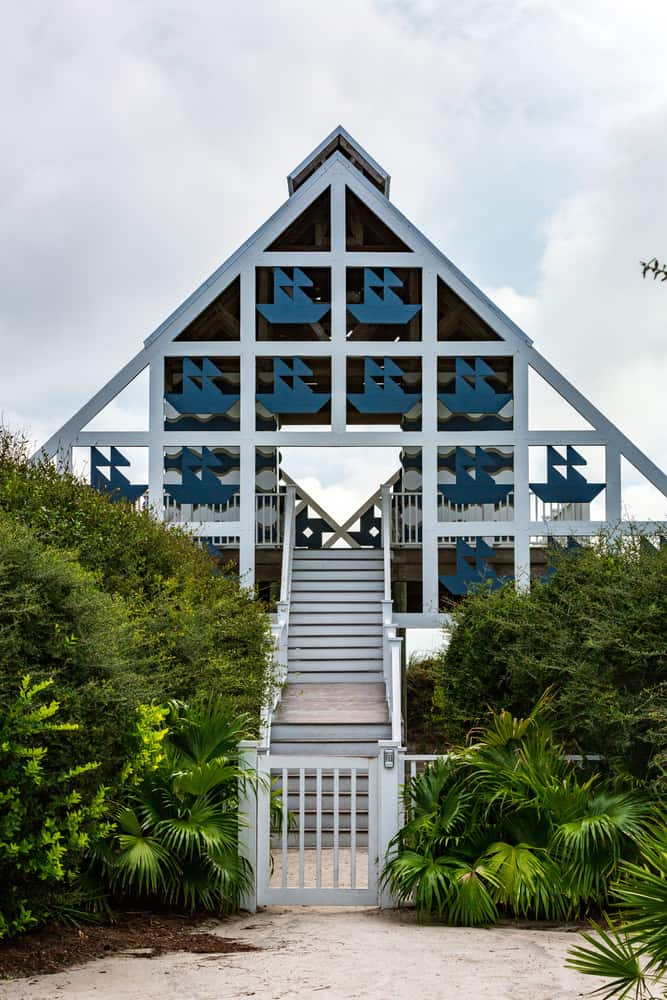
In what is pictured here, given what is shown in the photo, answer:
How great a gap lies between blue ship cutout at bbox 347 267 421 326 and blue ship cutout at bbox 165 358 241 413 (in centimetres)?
277

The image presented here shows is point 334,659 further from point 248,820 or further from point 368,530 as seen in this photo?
point 248,820

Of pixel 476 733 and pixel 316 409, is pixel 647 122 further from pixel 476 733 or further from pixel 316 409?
pixel 316 409

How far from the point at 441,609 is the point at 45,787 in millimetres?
14578

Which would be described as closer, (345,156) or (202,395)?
(202,395)

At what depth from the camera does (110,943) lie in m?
7.71

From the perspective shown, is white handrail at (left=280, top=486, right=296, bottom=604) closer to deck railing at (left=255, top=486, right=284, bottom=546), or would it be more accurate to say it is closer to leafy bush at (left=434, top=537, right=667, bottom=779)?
deck railing at (left=255, top=486, right=284, bottom=546)

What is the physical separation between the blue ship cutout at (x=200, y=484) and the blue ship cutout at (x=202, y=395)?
0.77 meters

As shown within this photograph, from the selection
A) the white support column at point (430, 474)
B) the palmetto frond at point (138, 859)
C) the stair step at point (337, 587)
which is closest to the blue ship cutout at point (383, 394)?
the white support column at point (430, 474)

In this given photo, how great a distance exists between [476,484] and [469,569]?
1.55m

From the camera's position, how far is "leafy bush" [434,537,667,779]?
10.1 m

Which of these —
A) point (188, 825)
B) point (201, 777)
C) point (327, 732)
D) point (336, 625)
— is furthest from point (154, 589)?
point (336, 625)

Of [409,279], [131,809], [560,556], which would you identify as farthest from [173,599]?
[409,279]

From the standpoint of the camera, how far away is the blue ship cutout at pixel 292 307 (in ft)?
68.8

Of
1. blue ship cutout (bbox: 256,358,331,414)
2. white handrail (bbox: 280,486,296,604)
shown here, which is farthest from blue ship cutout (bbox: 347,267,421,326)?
white handrail (bbox: 280,486,296,604)
